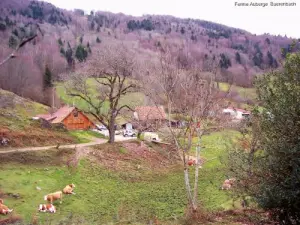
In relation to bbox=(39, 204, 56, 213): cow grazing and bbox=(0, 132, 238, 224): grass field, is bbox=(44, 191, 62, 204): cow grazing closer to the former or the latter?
bbox=(0, 132, 238, 224): grass field

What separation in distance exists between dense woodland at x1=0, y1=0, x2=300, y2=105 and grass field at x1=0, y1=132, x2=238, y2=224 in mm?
8960

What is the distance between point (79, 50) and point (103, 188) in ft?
298

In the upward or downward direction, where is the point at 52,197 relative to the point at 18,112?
upward

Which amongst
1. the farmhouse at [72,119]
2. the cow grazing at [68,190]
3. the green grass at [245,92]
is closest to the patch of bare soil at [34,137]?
the cow grazing at [68,190]

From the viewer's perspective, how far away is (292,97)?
10.8 metres

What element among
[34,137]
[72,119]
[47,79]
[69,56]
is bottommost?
[72,119]

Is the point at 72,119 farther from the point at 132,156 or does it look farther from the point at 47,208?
the point at 47,208

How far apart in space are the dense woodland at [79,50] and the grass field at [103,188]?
896cm

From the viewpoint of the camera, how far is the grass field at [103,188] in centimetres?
2102

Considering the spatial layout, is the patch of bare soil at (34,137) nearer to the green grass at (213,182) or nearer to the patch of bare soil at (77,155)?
the patch of bare soil at (77,155)

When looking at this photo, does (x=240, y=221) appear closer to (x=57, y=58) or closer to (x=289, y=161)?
(x=289, y=161)

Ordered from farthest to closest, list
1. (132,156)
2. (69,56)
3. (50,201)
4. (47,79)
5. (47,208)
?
(69,56) < (47,79) < (132,156) < (50,201) < (47,208)

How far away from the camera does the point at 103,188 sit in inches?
1038

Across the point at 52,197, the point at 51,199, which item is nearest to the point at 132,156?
the point at 52,197
